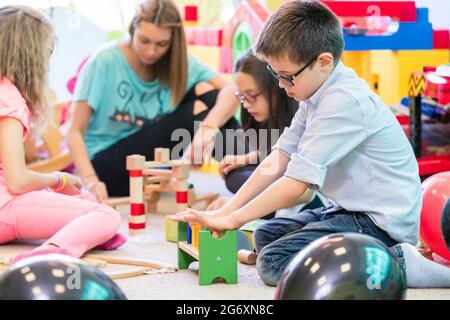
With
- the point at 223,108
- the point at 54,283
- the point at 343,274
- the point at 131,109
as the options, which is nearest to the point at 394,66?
the point at 223,108

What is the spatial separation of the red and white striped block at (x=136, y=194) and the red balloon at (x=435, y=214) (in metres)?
0.66

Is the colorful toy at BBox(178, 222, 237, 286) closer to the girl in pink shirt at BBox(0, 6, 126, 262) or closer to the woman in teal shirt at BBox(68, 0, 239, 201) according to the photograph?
the girl in pink shirt at BBox(0, 6, 126, 262)

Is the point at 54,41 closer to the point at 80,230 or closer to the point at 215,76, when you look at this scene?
the point at 80,230

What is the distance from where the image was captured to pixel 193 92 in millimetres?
2492

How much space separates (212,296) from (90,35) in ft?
6.87

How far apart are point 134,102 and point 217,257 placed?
1.16 metres

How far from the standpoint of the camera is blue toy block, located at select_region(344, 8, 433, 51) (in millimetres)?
2246

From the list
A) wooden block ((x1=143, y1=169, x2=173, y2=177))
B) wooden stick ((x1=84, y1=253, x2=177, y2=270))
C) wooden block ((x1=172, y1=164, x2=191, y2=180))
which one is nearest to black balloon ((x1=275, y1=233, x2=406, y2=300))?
wooden stick ((x1=84, y1=253, x2=177, y2=270))

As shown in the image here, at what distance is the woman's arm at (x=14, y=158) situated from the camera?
5.50 feet

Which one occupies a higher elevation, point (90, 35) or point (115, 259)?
point (90, 35)
